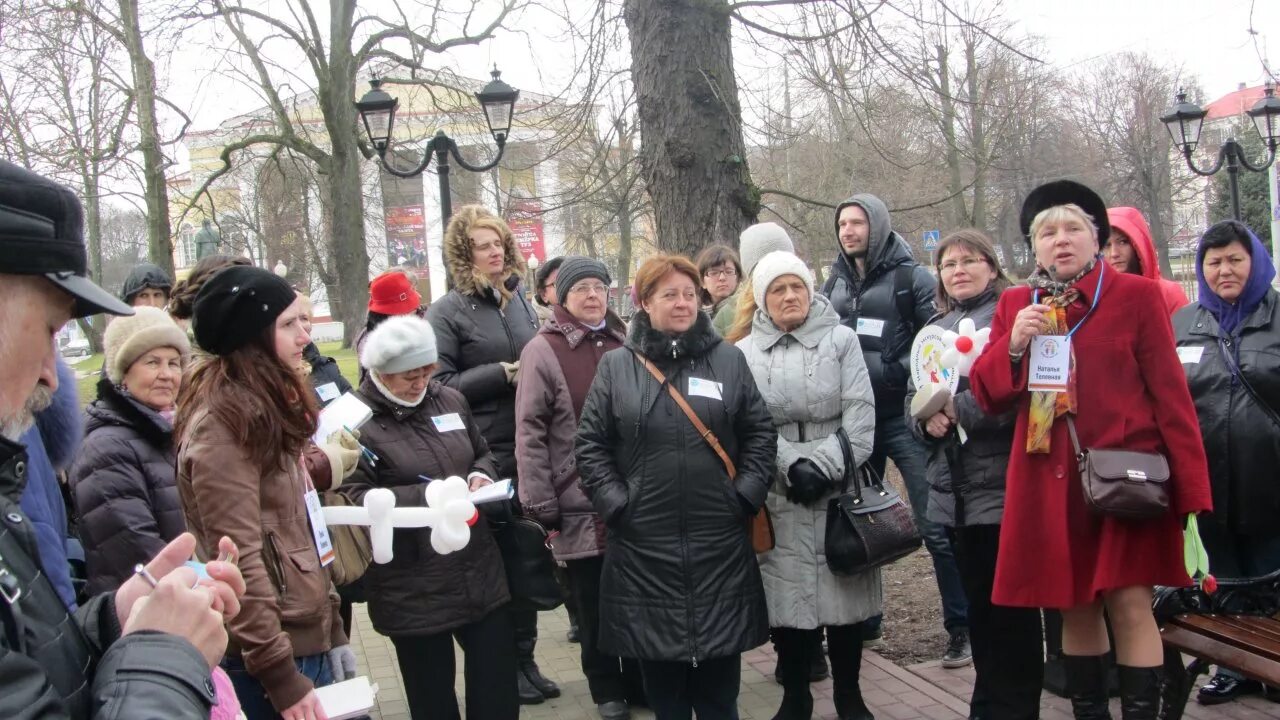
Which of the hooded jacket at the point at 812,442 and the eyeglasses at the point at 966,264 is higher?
the eyeglasses at the point at 966,264

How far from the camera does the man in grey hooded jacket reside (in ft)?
17.5

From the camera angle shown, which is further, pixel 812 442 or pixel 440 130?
pixel 440 130

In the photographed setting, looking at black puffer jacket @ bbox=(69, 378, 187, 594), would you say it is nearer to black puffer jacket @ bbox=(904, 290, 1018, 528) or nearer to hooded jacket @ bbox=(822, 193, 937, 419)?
black puffer jacket @ bbox=(904, 290, 1018, 528)

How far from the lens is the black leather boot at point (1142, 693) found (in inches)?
145

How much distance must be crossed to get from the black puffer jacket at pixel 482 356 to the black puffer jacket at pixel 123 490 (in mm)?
1743

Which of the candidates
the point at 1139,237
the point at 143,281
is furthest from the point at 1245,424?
the point at 143,281

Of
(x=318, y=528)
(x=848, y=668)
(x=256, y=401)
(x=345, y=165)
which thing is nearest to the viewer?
(x=256, y=401)

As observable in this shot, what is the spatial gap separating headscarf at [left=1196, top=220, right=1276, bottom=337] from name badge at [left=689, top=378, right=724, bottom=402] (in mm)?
2300

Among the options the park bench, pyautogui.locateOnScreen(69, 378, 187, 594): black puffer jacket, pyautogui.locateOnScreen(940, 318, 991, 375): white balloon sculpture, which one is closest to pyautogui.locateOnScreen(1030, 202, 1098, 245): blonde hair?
pyautogui.locateOnScreen(940, 318, 991, 375): white balloon sculpture

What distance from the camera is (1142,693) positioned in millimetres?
3693

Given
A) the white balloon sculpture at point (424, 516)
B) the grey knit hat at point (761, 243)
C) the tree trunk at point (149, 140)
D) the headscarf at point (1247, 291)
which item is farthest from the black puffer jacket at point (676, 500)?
the tree trunk at point (149, 140)

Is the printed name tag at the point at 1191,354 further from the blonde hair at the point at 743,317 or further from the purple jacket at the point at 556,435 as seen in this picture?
the purple jacket at the point at 556,435

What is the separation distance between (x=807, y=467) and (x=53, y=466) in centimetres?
279

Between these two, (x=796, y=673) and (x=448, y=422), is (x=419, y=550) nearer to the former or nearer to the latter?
(x=448, y=422)
